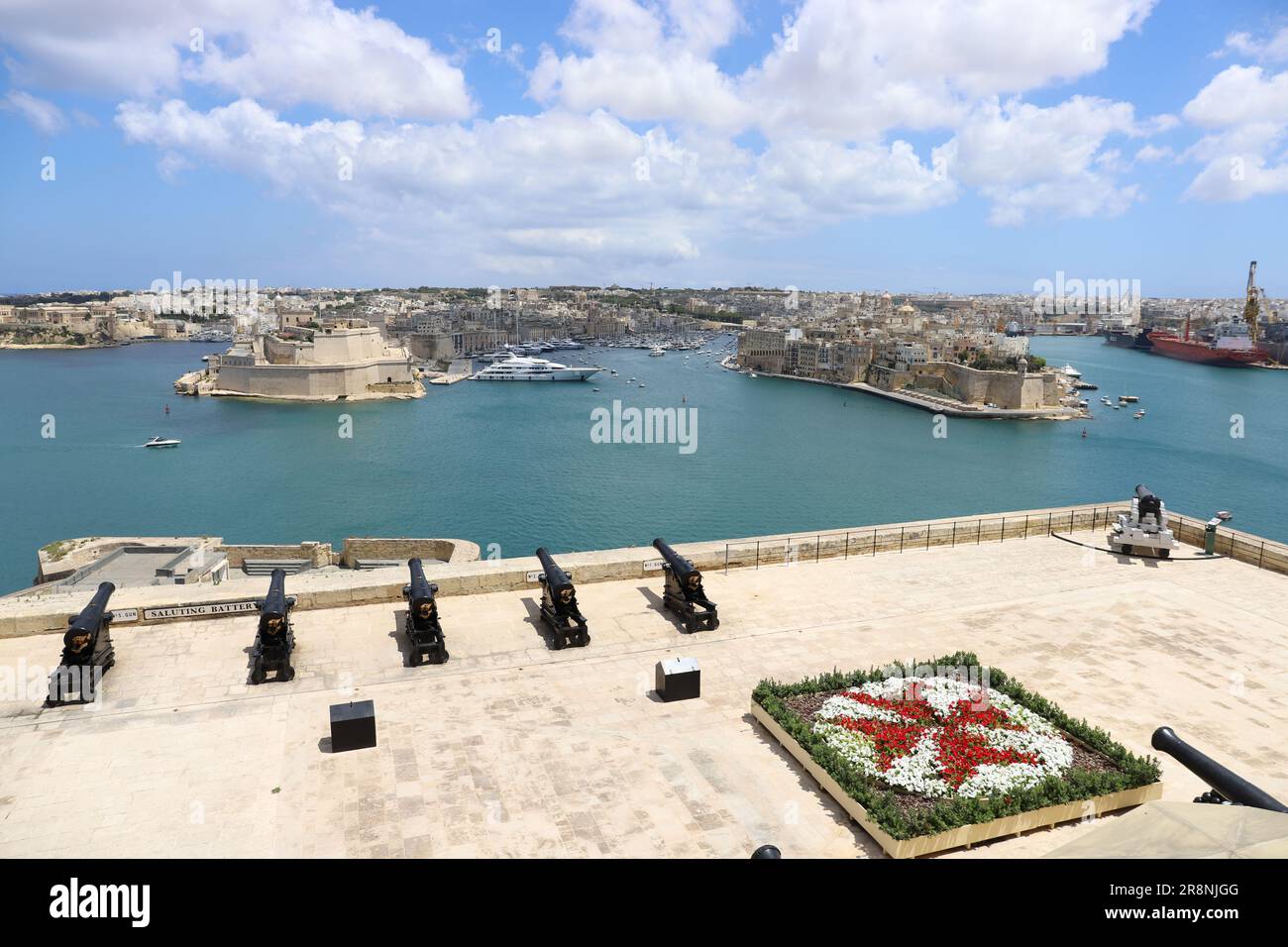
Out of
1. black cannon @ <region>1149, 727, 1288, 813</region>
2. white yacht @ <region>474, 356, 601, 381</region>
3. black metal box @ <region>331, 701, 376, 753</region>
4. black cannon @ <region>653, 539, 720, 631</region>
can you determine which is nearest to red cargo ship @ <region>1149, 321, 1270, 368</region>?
white yacht @ <region>474, 356, 601, 381</region>

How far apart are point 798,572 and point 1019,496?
31282 millimetres

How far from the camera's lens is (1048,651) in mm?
10352

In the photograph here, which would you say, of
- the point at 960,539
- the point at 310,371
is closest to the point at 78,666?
the point at 960,539

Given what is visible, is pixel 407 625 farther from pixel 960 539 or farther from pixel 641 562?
pixel 960 539

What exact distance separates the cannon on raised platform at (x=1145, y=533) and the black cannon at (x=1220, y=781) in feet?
31.0

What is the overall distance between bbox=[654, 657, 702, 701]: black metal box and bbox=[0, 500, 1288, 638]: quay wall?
3.60 m

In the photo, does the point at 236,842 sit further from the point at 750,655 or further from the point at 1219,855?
the point at 1219,855

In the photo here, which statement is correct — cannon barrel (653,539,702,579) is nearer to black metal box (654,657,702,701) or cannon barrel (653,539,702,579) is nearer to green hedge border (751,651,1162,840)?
black metal box (654,657,702,701)

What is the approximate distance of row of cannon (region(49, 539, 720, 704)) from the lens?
861cm

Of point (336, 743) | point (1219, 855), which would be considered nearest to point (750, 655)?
point (336, 743)

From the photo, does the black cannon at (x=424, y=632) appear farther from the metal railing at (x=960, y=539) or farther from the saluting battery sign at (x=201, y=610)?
the metal railing at (x=960, y=539)

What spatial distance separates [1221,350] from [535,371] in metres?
79.3

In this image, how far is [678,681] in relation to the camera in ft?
29.0

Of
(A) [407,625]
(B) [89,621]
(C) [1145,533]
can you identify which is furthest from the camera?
(C) [1145,533]
